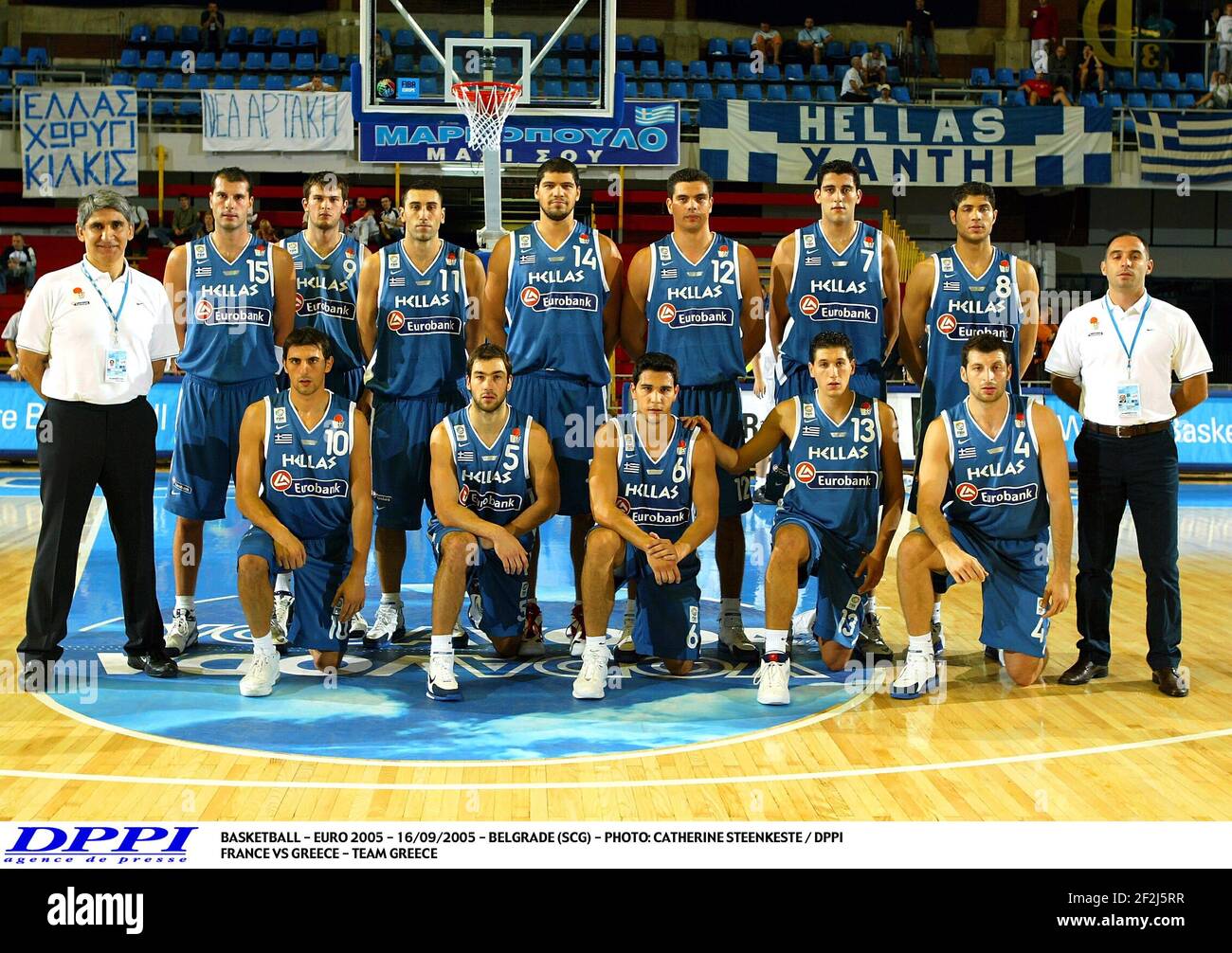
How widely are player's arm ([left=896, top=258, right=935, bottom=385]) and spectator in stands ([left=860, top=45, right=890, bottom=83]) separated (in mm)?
14117

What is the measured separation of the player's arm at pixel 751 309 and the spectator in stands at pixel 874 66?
14285 mm

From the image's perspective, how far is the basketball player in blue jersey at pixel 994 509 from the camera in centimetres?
546

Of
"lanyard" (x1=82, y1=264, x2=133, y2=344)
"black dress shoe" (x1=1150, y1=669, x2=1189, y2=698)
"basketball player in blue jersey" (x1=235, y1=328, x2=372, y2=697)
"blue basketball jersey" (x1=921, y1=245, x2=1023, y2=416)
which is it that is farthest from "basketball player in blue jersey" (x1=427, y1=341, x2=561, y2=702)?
"black dress shoe" (x1=1150, y1=669, x2=1189, y2=698)

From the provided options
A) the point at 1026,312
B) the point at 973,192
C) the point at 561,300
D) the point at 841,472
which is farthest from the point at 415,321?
the point at 1026,312

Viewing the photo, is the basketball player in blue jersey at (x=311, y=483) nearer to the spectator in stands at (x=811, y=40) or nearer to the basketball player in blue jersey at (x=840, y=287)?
the basketball player in blue jersey at (x=840, y=287)

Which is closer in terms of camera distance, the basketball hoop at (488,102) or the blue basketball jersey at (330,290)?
the blue basketball jersey at (330,290)

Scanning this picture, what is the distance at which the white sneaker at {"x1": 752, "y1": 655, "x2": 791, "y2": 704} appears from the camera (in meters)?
5.26

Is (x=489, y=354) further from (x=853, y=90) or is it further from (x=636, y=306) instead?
(x=853, y=90)

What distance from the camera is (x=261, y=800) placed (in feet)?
13.2

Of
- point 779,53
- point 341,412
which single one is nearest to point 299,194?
point 779,53

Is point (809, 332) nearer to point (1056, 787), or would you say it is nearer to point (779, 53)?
point (1056, 787)

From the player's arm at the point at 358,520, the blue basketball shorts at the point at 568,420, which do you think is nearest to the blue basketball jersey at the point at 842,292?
the blue basketball shorts at the point at 568,420

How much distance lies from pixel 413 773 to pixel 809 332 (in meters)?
2.90
